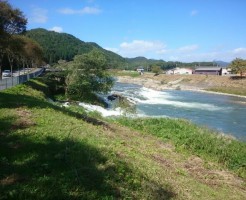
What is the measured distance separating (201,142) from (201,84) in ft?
286

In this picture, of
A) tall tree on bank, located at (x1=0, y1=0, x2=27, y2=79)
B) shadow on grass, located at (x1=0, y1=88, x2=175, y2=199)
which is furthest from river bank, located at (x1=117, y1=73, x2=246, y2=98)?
shadow on grass, located at (x1=0, y1=88, x2=175, y2=199)

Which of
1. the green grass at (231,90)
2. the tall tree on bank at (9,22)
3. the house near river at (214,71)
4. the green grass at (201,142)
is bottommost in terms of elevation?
the green grass at (231,90)

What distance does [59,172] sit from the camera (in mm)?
7906

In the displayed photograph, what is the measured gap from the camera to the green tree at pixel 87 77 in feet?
142

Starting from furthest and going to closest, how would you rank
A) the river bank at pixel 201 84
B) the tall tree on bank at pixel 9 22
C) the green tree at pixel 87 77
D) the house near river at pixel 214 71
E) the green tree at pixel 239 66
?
the house near river at pixel 214 71 < the green tree at pixel 239 66 < the river bank at pixel 201 84 < the green tree at pixel 87 77 < the tall tree on bank at pixel 9 22

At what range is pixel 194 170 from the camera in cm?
1295

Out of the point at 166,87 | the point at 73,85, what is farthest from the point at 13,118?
the point at 166,87

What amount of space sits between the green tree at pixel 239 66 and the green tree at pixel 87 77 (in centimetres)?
6611

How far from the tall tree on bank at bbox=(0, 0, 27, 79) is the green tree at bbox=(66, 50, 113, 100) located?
1007 centimetres

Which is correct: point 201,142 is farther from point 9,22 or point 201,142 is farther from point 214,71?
point 214,71

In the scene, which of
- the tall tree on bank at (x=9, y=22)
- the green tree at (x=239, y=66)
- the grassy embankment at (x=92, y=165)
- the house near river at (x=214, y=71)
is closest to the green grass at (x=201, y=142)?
the grassy embankment at (x=92, y=165)

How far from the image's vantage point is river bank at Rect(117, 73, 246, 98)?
286 ft

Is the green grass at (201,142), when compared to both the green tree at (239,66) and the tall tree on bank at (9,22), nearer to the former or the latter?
the tall tree on bank at (9,22)

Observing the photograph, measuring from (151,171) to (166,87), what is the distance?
90797 millimetres
